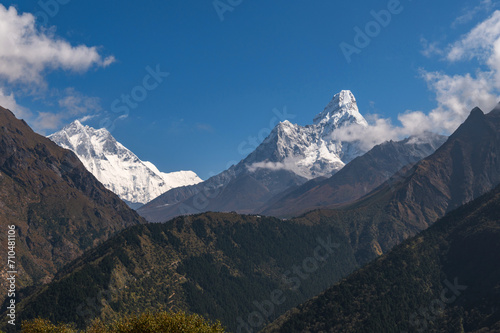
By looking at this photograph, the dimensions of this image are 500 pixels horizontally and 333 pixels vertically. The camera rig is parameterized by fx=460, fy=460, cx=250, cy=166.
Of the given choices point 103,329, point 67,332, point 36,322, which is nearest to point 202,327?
point 103,329

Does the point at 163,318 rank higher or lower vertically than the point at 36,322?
lower

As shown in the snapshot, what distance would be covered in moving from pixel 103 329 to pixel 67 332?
491 inches

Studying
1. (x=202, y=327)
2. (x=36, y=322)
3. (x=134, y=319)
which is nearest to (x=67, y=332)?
(x=36, y=322)

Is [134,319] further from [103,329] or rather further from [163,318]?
[103,329]

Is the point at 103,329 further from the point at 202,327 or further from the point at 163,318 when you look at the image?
the point at 202,327

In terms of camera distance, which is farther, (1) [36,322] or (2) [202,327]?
(1) [36,322]

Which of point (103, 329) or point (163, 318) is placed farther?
point (103, 329)

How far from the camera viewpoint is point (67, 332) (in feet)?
464

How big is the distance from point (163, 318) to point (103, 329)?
87.6 ft

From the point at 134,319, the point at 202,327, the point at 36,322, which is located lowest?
the point at 202,327

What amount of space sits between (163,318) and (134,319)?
8.14 metres

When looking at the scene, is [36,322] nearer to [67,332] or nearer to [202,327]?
[67,332]

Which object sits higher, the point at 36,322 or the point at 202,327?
the point at 36,322

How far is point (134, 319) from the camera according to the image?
124875 millimetres
